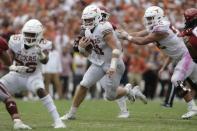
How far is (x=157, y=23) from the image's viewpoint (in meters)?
9.81

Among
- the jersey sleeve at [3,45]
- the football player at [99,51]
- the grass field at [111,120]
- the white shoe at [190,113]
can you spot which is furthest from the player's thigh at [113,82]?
the jersey sleeve at [3,45]

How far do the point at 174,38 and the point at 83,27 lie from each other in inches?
69.2

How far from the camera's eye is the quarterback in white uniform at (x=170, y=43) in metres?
9.73

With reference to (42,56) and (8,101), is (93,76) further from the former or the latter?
(8,101)

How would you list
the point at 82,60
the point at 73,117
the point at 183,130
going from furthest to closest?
the point at 82,60 → the point at 73,117 → the point at 183,130

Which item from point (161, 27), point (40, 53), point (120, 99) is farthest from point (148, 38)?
point (40, 53)

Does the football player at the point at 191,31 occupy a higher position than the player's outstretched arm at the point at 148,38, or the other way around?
the football player at the point at 191,31

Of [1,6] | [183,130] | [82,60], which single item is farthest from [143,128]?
[1,6]

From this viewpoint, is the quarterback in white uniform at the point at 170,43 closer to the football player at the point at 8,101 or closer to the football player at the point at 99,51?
the football player at the point at 99,51

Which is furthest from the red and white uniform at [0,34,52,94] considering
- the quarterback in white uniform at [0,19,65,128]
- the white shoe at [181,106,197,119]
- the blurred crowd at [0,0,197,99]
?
the blurred crowd at [0,0,197,99]

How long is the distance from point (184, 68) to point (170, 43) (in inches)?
19.2

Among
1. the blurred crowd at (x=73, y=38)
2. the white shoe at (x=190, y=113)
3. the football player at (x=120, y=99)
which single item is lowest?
the blurred crowd at (x=73, y=38)

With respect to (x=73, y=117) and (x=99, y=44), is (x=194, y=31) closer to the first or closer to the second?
(x=99, y=44)

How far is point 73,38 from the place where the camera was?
61.0 ft
